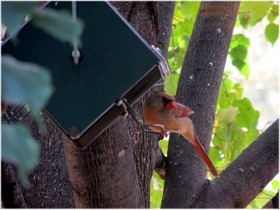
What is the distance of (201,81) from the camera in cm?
→ 200

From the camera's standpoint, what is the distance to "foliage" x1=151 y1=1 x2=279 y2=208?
239 centimetres

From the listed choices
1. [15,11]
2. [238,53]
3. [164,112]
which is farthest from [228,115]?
[15,11]

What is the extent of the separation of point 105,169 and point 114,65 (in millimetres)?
252

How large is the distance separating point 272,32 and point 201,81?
63cm

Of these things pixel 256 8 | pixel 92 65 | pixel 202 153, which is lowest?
pixel 202 153

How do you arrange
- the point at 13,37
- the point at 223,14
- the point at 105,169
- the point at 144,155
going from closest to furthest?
the point at 13,37
the point at 105,169
the point at 144,155
the point at 223,14

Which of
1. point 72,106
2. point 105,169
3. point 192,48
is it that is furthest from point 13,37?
point 192,48

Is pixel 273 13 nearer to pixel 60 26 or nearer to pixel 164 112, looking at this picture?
pixel 164 112

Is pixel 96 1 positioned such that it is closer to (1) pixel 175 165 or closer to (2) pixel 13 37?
(2) pixel 13 37

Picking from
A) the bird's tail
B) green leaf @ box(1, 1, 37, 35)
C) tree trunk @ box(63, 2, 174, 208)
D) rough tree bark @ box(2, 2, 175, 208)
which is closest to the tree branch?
the bird's tail

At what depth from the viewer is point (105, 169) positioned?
1.37m

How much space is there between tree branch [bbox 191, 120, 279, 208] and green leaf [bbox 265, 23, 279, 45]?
0.77 meters

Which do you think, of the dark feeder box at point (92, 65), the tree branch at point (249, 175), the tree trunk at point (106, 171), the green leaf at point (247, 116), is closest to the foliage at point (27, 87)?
the dark feeder box at point (92, 65)

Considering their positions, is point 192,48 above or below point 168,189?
above
